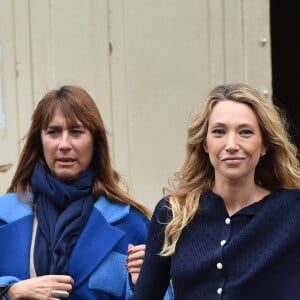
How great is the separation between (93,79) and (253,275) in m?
2.18

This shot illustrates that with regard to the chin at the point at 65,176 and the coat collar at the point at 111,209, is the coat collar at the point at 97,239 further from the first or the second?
the chin at the point at 65,176

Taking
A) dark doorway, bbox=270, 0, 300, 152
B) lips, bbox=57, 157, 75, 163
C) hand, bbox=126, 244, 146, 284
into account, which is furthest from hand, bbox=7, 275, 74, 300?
dark doorway, bbox=270, 0, 300, 152

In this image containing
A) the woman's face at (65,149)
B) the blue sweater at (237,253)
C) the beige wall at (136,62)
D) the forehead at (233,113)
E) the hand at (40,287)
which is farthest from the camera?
the beige wall at (136,62)

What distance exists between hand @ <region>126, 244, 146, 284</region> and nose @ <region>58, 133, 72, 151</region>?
0.45 meters

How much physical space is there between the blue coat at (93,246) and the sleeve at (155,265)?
36cm

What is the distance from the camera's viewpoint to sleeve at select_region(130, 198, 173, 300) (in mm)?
2408

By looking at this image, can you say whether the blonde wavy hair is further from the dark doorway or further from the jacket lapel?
the dark doorway

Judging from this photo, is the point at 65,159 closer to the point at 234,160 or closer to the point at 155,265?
the point at 155,265

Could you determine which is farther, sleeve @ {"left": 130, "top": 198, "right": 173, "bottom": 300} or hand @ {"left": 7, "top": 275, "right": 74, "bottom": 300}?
hand @ {"left": 7, "top": 275, "right": 74, "bottom": 300}

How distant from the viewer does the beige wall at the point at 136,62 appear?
403 cm

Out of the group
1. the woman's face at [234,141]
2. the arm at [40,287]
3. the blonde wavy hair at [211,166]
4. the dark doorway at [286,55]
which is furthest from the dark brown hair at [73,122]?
the dark doorway at [286,55]

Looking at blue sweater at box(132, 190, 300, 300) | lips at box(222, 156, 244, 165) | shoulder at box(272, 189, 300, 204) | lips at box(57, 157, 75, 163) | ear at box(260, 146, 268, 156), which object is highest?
ear at box(260, 146, 268, 156)

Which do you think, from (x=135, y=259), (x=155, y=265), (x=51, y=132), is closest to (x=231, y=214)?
(x=155, y=265)

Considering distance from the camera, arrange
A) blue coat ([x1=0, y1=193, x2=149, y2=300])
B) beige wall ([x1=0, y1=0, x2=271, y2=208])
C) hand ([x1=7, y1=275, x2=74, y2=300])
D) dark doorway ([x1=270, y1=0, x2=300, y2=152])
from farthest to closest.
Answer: dark doorway ([x1=270, y1=0, x2=300, y2=152])
beige wall ([x1=0, y1=0, x2=271, y2=208])
blue coat ([x1=0, y1=193, x2=149, y2=300])
hand ([x1=7, y1=275, x2=74, y2=300])
